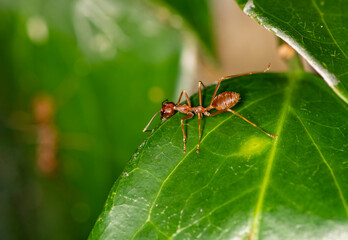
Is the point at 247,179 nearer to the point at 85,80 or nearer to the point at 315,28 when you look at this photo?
the point at 315,28

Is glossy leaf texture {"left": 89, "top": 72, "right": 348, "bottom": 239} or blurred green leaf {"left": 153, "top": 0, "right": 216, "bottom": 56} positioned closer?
glossy leaf texture {"left": 89, "top": 72, "right": 348, "bottom": 239}

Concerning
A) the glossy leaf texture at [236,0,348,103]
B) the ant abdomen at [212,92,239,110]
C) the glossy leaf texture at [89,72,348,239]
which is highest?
the glossy leaf texture at [236,0,348,103]

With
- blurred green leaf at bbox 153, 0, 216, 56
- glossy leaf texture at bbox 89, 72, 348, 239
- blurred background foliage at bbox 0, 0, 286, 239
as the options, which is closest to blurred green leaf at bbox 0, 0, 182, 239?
blurred background foliage at bbox 0, 0, 286, 239

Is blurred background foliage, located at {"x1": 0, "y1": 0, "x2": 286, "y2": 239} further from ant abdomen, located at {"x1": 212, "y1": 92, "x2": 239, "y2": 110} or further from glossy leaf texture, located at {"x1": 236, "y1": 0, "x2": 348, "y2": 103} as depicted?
glossy leaf texture, located at {"x1": 236, "y1": 0, "x2": 348, "y2": 103}

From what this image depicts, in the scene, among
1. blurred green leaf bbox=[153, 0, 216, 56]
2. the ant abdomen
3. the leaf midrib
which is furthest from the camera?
blurred green leaf bbox=[153, 0, 216, 56]

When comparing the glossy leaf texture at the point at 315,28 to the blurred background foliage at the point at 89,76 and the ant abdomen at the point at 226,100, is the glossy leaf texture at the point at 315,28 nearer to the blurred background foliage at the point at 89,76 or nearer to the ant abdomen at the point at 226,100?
the ant abdomen at the point at 226,100

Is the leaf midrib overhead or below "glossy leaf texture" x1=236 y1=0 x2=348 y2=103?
below

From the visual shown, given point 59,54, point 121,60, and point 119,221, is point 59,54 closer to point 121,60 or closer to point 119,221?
point 121,60
